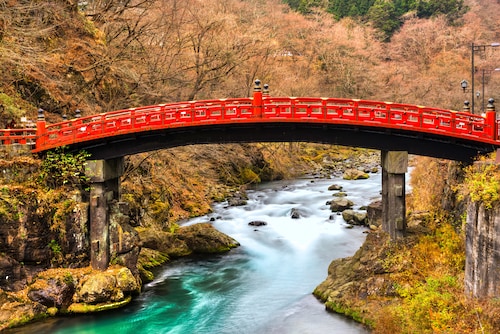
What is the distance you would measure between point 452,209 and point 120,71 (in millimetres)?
20250

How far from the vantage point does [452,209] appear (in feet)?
74.0

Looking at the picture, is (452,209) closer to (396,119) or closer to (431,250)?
(431,250)

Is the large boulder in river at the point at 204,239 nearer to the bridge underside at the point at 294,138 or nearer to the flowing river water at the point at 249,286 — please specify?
the flowing river water at the point at 249,286

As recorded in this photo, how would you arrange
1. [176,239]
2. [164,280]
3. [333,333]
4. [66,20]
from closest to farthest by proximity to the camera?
[333,333]
[164,280]
[176,239]
[66,20]

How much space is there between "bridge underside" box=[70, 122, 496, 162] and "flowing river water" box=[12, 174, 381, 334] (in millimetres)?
6753

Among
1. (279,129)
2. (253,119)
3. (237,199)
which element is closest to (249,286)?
(279,129)

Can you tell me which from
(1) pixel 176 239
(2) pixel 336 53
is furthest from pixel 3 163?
(2) pixel 336 53

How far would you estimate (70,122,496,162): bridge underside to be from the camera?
Result: 68.1 ft

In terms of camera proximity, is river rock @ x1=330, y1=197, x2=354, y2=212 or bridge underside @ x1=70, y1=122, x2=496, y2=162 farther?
river rock @ x1=330, y1=197, x2=354, y2=212

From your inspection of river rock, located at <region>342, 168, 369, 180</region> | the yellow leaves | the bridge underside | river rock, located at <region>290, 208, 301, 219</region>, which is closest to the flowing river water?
river rock, located at <region>290, 208, 301, 219</region>

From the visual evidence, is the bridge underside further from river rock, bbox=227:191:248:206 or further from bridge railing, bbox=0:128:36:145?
river rock, bbox=227:191:248:206

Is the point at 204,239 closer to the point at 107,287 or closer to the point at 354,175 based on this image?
the point at 107,287

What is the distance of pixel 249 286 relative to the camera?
925 inches

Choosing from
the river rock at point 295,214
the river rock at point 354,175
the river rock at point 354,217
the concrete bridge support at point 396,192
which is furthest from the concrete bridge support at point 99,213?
the river rock at point 354,175
